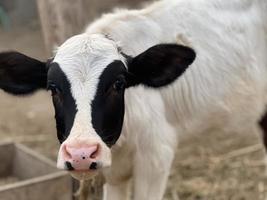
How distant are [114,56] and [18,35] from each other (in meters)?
7.41

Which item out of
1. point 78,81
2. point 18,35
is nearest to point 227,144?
point 78,81

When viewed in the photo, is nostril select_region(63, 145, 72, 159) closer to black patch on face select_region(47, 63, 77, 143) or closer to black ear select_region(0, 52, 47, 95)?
black patch on face select_region(47, 63, 77, 143)

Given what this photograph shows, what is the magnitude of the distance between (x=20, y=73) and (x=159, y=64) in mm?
739

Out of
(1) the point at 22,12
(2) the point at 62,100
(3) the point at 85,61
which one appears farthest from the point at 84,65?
(1) the point at 22,12

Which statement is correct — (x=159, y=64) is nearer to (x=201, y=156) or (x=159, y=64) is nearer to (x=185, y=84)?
(x=185, y=84)

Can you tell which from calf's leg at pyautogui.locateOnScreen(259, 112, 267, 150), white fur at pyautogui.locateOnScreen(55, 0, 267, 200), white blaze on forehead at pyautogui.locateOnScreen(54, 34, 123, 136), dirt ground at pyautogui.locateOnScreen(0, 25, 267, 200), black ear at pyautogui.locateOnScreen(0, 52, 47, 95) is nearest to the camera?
white blaze on forehead at pyautogui.locateOnScreen(54, 34, 123, 136)

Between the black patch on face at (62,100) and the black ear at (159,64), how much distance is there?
0.39 meters

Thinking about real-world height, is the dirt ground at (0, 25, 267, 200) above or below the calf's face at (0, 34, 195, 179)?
below

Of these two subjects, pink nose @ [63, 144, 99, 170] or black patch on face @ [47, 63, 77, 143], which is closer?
pink nose @ [63, 144, 99, 170]

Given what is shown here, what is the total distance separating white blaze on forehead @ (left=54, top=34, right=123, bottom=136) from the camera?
355 cm

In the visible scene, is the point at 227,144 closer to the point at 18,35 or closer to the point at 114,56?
the point at 114,56

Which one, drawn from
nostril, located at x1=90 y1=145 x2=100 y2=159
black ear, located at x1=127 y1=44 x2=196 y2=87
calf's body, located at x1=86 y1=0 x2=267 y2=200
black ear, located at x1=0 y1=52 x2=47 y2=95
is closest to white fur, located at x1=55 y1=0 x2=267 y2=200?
calf's body, located at x1=86 y1=0 x2=267 y2=200

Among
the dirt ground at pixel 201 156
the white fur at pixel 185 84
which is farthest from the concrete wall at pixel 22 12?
the white fur at pixel 185 84

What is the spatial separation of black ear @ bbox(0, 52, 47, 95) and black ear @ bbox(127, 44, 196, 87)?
475 millimetres
